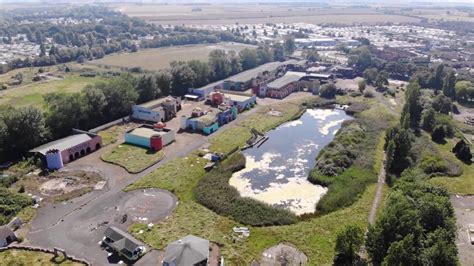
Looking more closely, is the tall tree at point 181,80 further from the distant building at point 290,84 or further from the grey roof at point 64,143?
the grey roof at point 64,143

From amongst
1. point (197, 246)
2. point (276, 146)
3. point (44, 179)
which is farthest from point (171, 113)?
point (197, 246)

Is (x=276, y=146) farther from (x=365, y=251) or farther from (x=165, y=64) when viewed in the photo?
(x=165, y=64)

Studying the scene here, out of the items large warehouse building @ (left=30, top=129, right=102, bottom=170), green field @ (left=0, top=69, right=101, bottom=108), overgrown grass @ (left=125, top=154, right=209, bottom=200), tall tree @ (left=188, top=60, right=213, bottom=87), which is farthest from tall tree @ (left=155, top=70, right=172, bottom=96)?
overgrown grass @ (left=125, top=154, right=209, bottom=200)

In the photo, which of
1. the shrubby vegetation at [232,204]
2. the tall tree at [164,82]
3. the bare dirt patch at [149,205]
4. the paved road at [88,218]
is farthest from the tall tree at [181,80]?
the bare dirt patch at [149,205]

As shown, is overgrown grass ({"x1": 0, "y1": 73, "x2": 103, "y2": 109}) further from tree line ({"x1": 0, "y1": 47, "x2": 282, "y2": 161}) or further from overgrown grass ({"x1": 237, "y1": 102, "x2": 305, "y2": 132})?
overgrown grass ({"x1": 237, "y1": 102, "x2": 305, "y2": 132})

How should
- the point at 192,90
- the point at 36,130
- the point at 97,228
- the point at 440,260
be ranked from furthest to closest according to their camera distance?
the point at 192,90 < the point at 36,130 < the point at 97,228 < the point at 440,260

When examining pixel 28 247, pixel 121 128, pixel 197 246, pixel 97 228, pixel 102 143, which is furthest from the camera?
pixel 121 128
